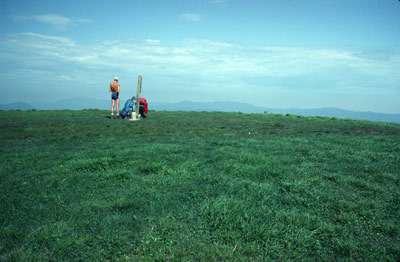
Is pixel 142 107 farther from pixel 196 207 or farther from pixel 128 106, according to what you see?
pixel 196 207

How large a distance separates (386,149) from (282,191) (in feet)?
21.0

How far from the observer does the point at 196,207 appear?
3.98 metres

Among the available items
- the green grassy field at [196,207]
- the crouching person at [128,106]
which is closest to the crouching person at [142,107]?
the crouching person at [128,106]

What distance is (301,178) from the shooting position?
542cm

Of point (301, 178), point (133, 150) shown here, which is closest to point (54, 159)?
point (133, 150)

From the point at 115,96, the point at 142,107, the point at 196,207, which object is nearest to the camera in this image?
the point at 196,207

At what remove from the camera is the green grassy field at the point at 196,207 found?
9.81 feet

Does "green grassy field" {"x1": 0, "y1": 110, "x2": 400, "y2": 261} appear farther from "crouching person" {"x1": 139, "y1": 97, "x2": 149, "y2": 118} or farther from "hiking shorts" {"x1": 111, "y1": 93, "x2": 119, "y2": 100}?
"crouching person" {"x1": 139, "y1": 97, "x2": 149, "y2": 118}

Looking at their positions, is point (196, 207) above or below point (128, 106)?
below

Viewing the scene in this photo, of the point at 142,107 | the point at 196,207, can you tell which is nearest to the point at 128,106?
the point at 142,107

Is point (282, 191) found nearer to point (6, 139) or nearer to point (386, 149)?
point (386, 149)

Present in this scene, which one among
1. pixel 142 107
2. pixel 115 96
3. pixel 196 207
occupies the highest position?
pixel 115 96

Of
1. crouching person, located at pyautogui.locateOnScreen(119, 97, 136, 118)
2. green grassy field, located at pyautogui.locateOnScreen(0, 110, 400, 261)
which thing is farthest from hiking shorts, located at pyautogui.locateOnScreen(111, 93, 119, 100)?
green grassy field, located at pyautogui.locateOnScreen(0, 110, 400, 261)

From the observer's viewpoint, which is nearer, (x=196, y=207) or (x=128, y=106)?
(x=196, y=207)
